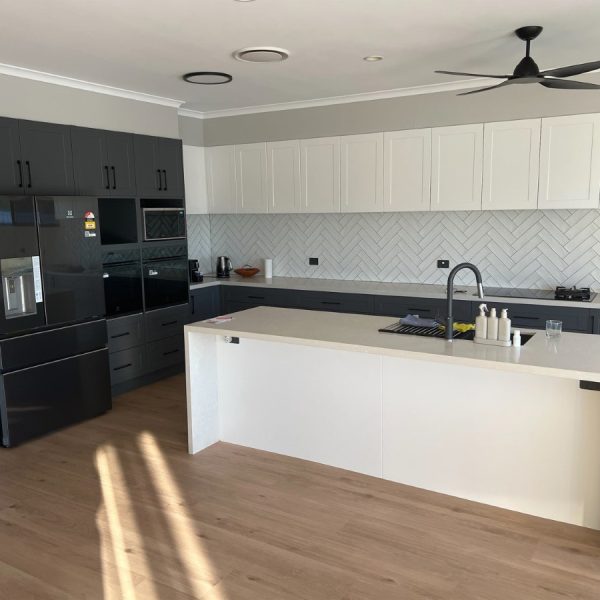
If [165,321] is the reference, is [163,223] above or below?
above

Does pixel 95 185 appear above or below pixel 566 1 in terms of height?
below

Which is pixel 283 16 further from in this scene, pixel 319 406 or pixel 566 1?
pixel 319 406

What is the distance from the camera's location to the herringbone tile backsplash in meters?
5.04

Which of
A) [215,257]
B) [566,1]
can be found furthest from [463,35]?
[215,257]

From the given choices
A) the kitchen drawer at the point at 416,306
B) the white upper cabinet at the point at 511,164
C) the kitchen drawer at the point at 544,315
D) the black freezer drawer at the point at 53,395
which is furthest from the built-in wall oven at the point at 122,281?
the white upper cabinet at the point at 511,164

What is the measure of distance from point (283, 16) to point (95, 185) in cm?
235

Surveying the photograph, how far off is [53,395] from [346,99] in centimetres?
356

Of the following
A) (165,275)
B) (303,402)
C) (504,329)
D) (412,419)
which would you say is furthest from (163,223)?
(504,329)

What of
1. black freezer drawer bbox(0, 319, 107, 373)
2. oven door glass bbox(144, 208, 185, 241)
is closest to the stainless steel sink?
black freezer drawer bbox(0, 319, 107, 373)

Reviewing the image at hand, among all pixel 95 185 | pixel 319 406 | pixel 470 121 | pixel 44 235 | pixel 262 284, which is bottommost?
pixel 319 406

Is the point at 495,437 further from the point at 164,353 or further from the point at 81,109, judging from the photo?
the point at 81,109

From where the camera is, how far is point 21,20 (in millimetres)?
3176

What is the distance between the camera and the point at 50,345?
4223mm

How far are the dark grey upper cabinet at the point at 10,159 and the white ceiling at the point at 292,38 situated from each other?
1.46ft
